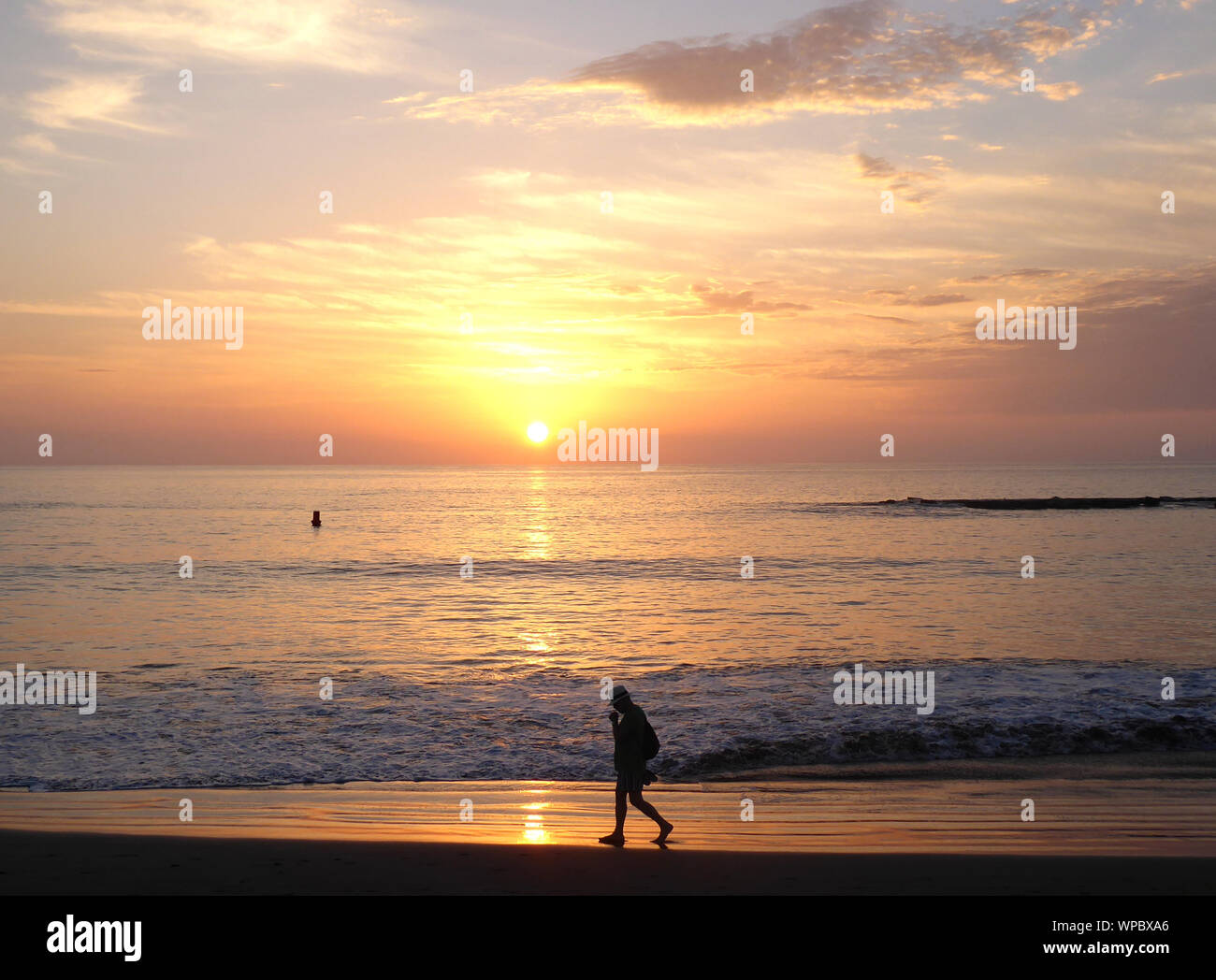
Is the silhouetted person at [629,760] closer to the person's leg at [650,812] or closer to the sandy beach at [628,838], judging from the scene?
the person's leg at [650,812]

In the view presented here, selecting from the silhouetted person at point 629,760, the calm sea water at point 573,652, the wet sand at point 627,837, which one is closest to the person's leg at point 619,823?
the silhouetted person at point 629,760

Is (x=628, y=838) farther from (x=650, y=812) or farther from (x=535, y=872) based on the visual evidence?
(x=535, y=872)

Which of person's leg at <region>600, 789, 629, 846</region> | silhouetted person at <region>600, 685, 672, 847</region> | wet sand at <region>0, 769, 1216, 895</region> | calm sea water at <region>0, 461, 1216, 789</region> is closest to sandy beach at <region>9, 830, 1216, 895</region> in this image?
wet sand at <region>0, 769, 1216, 895</region>

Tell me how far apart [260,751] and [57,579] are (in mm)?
33570

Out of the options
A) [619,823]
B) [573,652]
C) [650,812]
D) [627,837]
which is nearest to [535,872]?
[619,823]

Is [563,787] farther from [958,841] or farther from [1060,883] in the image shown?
[1060,883]

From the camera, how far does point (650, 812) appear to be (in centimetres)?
1045

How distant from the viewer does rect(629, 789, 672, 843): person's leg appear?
1046 centimetres

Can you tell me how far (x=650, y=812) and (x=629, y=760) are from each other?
27.2 inches

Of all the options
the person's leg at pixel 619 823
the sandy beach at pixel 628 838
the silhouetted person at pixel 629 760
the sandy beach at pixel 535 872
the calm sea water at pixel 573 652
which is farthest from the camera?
the calm sea water at pixel 573 652

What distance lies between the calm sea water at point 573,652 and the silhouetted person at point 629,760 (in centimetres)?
463

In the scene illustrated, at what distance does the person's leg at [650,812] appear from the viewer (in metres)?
10.5

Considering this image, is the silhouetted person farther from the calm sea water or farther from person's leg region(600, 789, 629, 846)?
the calm sea water
